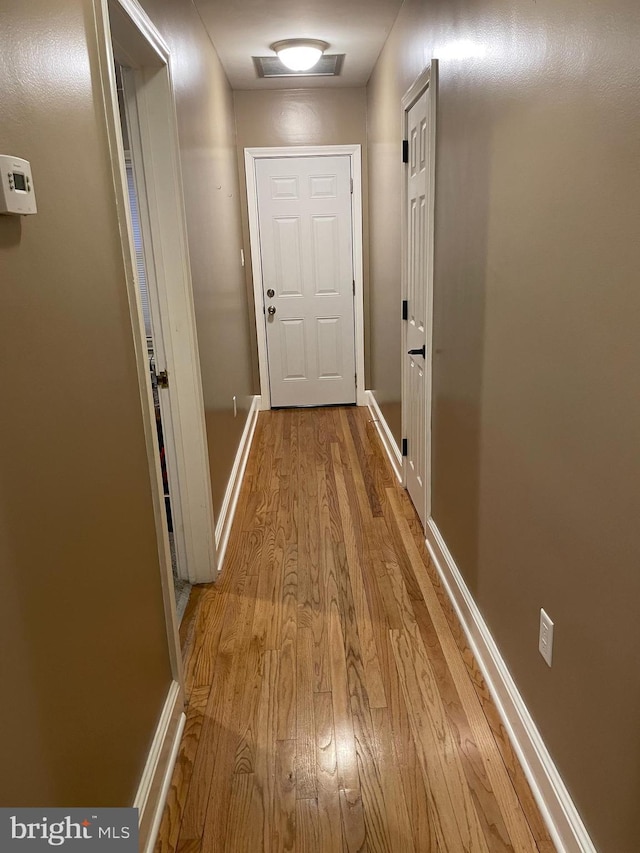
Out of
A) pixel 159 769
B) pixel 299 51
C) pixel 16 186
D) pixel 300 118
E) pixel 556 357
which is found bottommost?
pixel 159 769

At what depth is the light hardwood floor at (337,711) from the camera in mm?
1600

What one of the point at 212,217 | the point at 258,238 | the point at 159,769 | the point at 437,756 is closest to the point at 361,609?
the point at 437,756

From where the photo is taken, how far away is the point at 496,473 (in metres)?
1.94

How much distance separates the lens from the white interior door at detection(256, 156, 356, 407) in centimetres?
501

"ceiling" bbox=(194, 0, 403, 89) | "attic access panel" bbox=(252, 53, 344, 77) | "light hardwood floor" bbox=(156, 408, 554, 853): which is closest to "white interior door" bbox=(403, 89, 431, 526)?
"light hardwood floor" bbox=(156, 408, 554, 853)

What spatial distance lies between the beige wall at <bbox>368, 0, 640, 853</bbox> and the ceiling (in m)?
1.00

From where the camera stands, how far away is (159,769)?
5.50 ft

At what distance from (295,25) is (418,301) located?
1703 mm

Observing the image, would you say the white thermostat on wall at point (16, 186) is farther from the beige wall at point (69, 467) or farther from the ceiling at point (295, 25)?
the ceiling at point (295, 25)

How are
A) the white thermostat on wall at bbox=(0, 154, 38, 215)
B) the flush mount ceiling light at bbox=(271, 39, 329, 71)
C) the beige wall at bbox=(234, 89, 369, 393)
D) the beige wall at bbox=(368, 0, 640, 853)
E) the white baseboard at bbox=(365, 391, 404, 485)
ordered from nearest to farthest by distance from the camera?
1. the white thermostat on wall at bbox=(0, 154, 38, 215)
2. the beige wall at bbox=(368, 0, 640, 853)
3. the flush mount ceiling light at bbox=(271, 39, 329, 71)
4. the white baseboard at bbox=(365, 391, 404, 485)
5. the beige wall at bbox=(234, 89, 369, 393)

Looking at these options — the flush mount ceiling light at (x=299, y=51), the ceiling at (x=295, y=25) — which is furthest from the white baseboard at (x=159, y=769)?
the flush mount ceiling light at (x=299, y=51)

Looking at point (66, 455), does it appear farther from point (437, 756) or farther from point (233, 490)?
point (233, 490)

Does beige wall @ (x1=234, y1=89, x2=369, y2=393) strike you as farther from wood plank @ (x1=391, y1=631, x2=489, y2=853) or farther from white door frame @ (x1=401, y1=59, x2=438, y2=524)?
wood plank @ (x1=391, y1=631, x2=489, y2=853)

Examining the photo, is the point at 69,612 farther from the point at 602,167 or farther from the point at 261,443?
the point at 261,443
